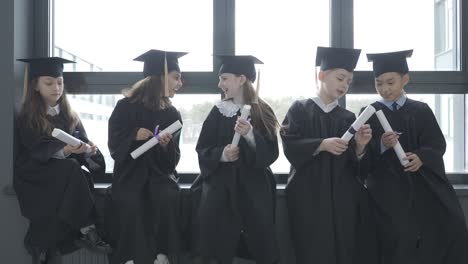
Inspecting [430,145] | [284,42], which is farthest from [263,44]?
[430,145]

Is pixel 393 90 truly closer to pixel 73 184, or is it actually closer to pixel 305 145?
pixel 305 145

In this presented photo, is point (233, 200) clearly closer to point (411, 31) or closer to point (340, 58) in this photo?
point (340, 58)

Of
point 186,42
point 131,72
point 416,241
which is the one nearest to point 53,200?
point 131,72

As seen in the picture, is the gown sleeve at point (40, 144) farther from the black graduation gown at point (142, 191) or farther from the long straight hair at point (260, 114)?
the long straight hair at point (260, 114)

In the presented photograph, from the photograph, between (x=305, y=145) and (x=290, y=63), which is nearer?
(x=305, y=145)

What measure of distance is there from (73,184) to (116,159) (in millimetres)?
336

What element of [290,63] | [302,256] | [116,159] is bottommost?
[302,256]

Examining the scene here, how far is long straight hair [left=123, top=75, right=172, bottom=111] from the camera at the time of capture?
346cm

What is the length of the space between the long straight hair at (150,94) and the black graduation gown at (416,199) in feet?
4.75

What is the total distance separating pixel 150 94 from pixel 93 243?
3.48 ft

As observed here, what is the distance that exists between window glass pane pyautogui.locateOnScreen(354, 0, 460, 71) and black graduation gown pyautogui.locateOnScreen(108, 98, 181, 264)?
1.69 meters

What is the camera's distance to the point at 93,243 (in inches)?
134

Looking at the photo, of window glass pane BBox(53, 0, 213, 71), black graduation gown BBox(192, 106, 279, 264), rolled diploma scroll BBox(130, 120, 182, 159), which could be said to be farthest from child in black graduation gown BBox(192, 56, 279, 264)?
window glass pane BBox(53, 0, 213, 71)

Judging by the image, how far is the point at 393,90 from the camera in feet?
11.1
